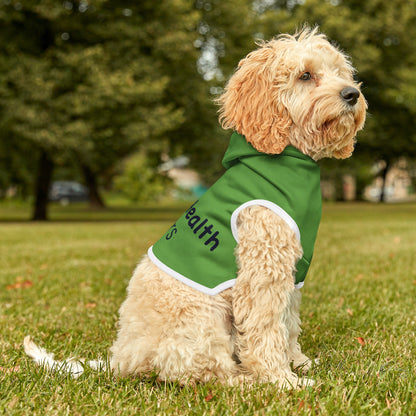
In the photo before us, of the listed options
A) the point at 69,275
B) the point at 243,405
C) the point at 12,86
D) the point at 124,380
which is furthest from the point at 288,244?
the point at 12,86

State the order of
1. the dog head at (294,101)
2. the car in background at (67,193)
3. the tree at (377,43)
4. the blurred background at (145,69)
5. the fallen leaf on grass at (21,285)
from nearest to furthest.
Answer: the dog head at (294,101) < the fallen leaf on grass at (21,285) < the blurred background at (145,69) < the tree at (377,43) < the car in background at (67,193)

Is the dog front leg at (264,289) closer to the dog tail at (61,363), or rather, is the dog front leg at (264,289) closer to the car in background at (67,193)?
the dog tail at (61,363)

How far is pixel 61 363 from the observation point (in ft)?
10.7

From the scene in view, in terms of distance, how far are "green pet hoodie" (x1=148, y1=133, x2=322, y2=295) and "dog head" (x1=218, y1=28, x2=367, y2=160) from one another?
124 mm

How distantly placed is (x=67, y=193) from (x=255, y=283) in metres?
47.5

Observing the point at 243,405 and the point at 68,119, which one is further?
the point at 68,119

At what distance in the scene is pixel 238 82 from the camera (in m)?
3.08

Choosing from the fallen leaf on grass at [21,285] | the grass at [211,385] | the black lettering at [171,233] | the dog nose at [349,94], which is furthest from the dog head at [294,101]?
the fallen leaf on grass at [21,285]

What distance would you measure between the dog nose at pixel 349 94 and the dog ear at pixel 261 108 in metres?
0.35

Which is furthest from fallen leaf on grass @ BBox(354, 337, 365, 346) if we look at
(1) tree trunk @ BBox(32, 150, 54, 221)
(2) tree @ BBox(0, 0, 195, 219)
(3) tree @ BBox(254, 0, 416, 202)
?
(1) tree trunk @ BBox(32, 150, 54, 221)

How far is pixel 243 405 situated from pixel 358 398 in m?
0.66

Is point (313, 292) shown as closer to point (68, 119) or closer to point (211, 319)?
point (211, 319)

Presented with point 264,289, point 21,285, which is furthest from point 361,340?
point 21,285

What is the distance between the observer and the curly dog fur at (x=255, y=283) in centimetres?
286
